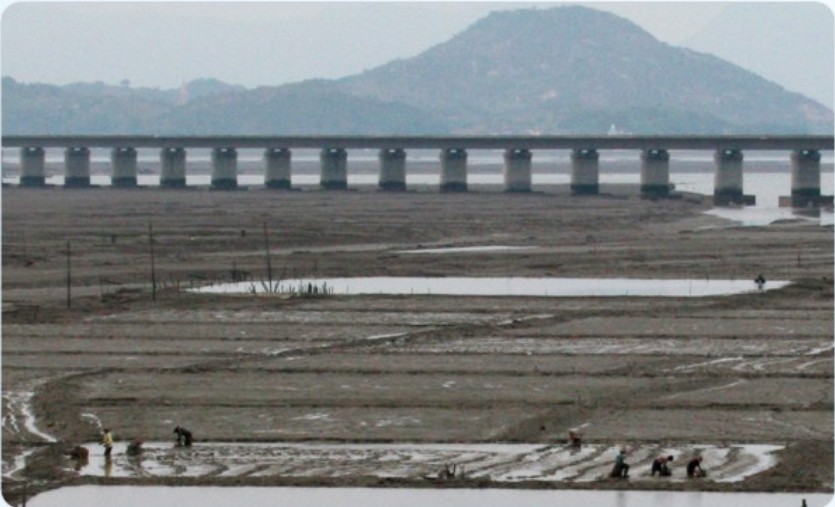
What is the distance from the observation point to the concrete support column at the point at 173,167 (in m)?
131

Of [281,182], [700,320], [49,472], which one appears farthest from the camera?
[281,182]

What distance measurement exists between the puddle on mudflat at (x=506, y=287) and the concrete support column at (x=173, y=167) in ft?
258

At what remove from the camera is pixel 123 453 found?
1073 inches

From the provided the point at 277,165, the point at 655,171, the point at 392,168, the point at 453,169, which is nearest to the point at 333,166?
the point at 277,165

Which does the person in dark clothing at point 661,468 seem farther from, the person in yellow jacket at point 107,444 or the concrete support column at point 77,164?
the concrete support column at point 77,164

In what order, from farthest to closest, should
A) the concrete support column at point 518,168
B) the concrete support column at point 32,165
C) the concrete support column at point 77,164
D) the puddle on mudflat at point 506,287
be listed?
the concrete support column at point 32,165
the concrete support column at point 77,164
the concrete support column at point 518,168
the puddle on mudflat at point 506,287

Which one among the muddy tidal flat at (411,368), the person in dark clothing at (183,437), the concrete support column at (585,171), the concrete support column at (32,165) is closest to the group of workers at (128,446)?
the person in dark clothing at (183,437)

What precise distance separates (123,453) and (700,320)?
18.5 meters

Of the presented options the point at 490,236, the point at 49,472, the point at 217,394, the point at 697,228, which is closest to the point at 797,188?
the point at 697,228

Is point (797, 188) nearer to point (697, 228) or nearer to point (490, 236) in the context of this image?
point (697, 228)

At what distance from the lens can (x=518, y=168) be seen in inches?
4771

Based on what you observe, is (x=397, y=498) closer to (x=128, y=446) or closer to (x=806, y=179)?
(x=128, y=446)

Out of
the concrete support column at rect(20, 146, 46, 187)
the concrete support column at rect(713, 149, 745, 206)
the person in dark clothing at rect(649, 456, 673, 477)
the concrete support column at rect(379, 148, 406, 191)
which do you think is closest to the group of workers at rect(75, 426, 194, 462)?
the person in dark clothing at rect(649, 456, 673, 477)

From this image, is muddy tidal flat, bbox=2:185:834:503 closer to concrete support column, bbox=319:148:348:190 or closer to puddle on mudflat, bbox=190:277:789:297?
puddle on mudflat, bbox=190:277:789:297
